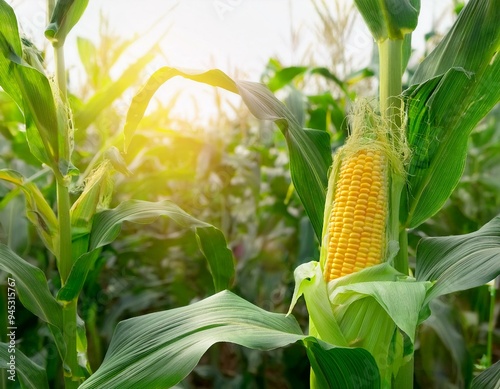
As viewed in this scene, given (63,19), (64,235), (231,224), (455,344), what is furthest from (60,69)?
(231,224)

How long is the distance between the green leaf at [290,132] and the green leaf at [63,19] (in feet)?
0.90

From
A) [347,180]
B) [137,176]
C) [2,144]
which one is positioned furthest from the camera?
[137,176]

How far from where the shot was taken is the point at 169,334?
105cm

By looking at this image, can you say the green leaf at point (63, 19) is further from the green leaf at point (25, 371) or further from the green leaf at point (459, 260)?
the green leaf at point (459, 260)

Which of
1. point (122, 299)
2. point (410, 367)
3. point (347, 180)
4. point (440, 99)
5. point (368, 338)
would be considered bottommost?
point (122, 299)

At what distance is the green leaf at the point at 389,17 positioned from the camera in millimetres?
1206

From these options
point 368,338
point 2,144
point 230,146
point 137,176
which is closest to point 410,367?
point 368,338

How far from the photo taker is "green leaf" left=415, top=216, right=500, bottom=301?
1.05 metres

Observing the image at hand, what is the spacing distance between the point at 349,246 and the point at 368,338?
0.18 metres

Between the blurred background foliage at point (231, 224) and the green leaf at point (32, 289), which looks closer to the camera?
the green leaf at point (32, 289)

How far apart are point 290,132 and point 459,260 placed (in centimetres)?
46

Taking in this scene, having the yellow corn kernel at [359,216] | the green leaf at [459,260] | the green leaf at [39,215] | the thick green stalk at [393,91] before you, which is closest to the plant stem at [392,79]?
the thick green stalk at [393,91]

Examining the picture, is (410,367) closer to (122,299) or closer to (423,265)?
(423,265)

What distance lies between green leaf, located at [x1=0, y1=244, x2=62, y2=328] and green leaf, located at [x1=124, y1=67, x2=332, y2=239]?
396mm
